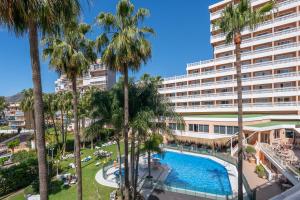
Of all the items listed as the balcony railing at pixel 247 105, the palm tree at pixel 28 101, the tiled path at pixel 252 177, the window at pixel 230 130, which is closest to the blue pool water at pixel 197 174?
the tiled path at pixel 252 177

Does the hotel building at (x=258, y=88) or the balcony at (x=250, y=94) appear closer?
the hotel building at (x=258, y=88)

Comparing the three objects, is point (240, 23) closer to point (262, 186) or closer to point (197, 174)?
point (262, 186)

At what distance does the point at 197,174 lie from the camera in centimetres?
2752

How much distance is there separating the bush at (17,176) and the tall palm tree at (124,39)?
67.7 ft

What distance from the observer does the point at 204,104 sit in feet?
171

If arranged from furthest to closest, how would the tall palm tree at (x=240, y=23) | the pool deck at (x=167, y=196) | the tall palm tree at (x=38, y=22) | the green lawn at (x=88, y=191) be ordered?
1. the green lawn at (x=88, y=191)
2. the pool deck at (x=167, y=196)
3. the tall palm tree at (x=240, y=23)
4. the tall palm tree at (x=38, y=22)

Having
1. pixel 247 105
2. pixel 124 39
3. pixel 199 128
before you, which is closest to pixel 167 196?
pixel 124 39

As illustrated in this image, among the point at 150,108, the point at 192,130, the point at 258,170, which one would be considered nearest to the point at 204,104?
the point at 192,130

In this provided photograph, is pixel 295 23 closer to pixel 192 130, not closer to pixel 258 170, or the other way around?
pixel 192 130

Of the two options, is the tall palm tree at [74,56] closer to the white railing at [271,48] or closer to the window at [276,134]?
the window at [276,134]

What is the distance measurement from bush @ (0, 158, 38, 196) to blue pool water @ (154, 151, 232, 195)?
696 inches

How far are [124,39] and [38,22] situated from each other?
6.62 meters

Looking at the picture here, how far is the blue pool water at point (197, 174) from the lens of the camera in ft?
70.0

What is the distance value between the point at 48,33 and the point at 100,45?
6783 mm
